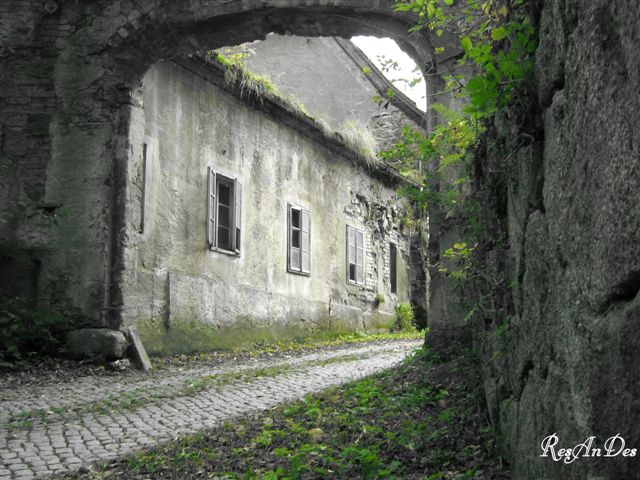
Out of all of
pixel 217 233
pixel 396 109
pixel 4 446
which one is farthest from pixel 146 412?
pixel 396 109

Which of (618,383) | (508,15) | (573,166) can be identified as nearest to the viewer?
(618,383)

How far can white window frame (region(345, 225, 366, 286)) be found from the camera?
15.7 metres

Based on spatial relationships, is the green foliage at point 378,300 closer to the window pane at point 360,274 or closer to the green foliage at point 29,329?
the window pane at point 360,274

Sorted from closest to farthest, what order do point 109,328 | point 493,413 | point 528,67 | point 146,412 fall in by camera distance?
point 528,67
point 493,413
point 146,412
point 109,328

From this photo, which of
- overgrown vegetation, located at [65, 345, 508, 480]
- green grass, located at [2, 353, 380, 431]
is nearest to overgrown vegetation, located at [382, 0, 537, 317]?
overgrown vegetation, located at [65, 345, 508, 480]

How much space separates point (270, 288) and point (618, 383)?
1073 centimetres

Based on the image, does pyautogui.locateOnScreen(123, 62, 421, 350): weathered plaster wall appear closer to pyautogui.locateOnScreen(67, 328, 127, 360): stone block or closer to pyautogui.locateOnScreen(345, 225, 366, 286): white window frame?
pyautogui.locateOnScreen(345, 225, 366, 286): white window frame

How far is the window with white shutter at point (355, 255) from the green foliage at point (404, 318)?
1.82m

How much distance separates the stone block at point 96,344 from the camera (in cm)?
786

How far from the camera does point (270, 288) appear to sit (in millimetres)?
12211

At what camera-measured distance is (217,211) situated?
429 inches

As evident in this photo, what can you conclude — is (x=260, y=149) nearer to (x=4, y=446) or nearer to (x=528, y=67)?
(x=4, y=446)

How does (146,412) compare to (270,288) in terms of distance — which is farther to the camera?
(270,288)
